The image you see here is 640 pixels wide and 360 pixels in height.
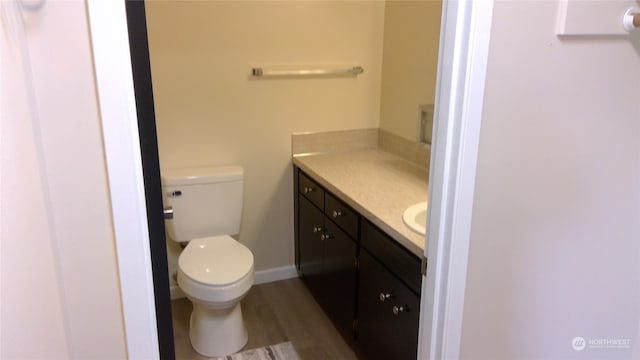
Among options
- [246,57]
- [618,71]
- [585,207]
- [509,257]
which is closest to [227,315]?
[246,57]

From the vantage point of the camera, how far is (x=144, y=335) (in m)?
1.04

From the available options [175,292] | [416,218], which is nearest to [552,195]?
[416,218]

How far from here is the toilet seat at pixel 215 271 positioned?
2240 millimetres

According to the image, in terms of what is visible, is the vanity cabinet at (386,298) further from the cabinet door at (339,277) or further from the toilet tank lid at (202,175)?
the toilet tank lid at (202,175)

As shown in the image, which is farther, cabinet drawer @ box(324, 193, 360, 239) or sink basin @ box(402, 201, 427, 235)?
cabinet drawer @ box(324, 193, 360, 239)

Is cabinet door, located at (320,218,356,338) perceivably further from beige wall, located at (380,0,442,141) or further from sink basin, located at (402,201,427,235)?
beige wall, located at (380,0,442,141)

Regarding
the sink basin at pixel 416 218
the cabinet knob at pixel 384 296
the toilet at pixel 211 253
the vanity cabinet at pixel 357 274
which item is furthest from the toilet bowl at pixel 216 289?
the sink basin at pixel 416 218

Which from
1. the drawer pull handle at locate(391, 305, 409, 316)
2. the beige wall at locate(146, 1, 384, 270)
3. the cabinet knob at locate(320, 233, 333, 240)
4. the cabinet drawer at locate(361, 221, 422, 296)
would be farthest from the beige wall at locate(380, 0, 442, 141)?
the drawer pull handle at locate(391, 305, 409, 316)

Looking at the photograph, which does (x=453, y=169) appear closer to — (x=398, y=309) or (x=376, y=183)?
(x=398, y=309)

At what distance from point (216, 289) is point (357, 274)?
0.64 metres

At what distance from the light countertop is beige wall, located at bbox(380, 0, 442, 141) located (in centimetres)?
22

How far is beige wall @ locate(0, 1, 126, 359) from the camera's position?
83 cm

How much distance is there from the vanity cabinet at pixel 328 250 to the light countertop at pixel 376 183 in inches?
3.2

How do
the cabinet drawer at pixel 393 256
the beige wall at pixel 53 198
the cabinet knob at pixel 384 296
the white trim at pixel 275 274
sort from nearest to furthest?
the beige wall at pixel 53 198 < the cabinet drawer at pixel 393 256 < the cabinet knob at pixel 384 296 < the white trim at pixel 275 274
